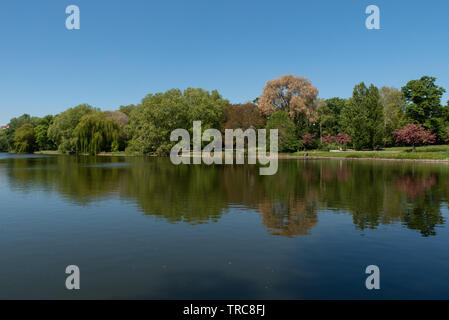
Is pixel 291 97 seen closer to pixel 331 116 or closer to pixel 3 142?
pixel 331 116

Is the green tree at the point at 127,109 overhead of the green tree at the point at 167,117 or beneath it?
overhead

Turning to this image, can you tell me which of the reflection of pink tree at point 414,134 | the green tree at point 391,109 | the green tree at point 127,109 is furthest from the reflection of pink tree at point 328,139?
the green tree at point 127,109

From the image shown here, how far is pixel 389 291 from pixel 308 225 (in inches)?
261

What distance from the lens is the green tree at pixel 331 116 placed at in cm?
9984

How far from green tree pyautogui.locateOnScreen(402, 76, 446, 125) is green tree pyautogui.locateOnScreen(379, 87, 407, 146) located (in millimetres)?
7803

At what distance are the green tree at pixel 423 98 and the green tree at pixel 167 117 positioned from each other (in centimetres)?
4977

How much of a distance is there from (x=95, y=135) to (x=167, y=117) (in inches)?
884

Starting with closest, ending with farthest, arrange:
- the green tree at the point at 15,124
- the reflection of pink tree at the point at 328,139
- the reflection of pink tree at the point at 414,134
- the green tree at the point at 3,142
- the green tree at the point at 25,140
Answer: the reflection of pink tree at the point at 414,134
the reflection of pink tree at the point at 328,139
the green tree at the point at 25,140
the green tree at the point at 15,124
the green tree at the point at 3,142

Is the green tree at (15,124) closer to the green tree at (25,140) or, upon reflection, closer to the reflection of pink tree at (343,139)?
the green tree at (25,140)

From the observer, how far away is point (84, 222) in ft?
51.5

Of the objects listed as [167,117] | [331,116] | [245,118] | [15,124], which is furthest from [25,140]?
[331,116]

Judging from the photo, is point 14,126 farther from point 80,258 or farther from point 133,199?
point 80,258

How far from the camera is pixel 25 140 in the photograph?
13562cm
